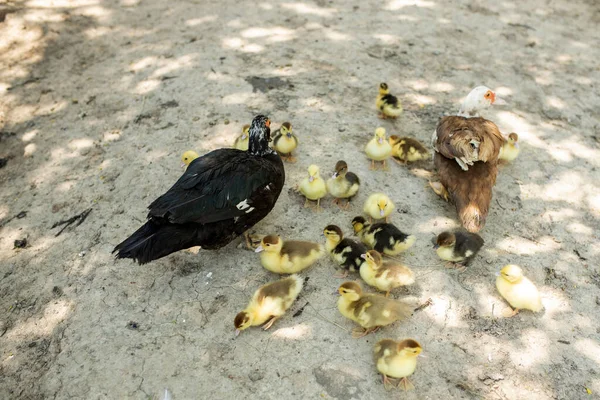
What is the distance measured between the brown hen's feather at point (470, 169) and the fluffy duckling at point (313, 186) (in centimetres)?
129

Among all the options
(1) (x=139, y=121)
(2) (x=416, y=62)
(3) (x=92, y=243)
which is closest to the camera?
(3) (x=92, y=243)

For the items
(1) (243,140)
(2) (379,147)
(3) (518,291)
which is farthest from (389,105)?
(3) (518,291)

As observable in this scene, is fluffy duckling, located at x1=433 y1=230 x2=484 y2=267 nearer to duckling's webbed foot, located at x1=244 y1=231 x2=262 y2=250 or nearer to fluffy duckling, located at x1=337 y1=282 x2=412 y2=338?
fluffy duckling, located at x1=337 y1=282 x2=412 y2=338

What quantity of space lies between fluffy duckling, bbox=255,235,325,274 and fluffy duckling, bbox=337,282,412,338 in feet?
1.70

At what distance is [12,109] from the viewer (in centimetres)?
627

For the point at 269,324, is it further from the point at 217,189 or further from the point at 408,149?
the point at 408,149

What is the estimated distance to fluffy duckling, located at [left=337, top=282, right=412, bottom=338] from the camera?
11.5ft

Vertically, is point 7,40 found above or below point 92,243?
above

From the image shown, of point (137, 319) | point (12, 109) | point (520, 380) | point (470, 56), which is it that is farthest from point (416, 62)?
point (12, 109)

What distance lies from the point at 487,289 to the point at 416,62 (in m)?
4.08

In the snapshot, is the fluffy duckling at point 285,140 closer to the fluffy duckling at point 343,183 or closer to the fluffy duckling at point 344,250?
the fluffy duckling at point 343,183

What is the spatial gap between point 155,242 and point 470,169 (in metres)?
3.11

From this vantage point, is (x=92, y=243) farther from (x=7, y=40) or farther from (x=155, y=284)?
(x=7, y=40)

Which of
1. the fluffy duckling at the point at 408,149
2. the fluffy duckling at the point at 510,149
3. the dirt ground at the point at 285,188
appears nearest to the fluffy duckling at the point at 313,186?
the dirt ground at the point at 285,188
